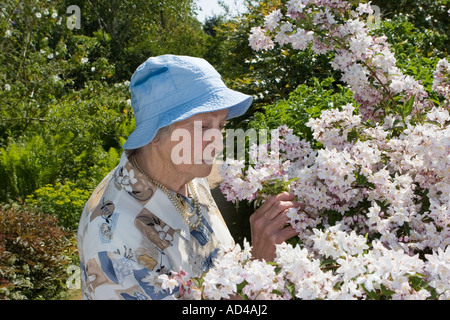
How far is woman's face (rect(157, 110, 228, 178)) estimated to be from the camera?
165cm

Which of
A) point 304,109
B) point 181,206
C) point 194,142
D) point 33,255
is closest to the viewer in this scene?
point 194,142

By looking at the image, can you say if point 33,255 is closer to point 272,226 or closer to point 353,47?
point 272,226

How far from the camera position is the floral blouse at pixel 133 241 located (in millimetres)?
1444

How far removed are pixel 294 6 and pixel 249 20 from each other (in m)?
7.69

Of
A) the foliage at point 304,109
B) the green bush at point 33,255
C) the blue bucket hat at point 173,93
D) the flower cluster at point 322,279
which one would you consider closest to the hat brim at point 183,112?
the blue bucket hat at point 173,93

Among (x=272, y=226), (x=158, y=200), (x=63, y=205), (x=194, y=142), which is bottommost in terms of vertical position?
(x=63, y=205)

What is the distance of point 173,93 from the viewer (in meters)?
1.59

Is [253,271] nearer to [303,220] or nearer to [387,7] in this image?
[303,220]

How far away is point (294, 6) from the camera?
6.71 ft

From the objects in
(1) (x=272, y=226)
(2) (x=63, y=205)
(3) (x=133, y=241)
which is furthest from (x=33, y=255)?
→ (1) (x=272, y=226)

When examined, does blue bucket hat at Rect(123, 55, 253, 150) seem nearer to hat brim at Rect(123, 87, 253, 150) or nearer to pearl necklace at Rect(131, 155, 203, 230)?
hat brim at Rect(123, 87, 253, 150)

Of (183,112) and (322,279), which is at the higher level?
(183,112)

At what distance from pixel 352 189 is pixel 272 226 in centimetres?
31
